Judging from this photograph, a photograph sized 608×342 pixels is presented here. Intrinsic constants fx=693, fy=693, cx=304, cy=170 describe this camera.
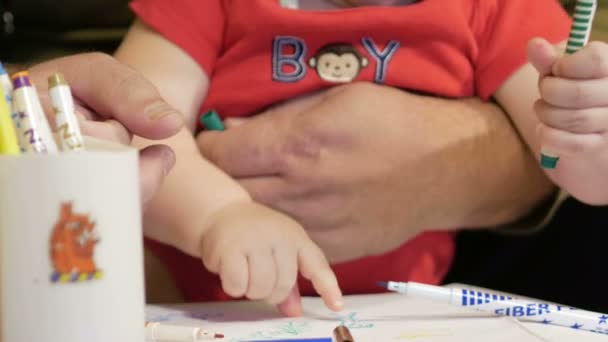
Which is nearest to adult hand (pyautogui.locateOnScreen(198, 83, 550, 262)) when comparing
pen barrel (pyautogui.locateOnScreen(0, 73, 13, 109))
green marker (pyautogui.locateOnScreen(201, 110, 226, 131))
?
green marker (pyautogui.locateOnScreen(201, 110, 226, 131))

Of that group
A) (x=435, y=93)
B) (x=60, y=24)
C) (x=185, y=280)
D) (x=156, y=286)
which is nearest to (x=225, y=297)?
(x=185, y=280)

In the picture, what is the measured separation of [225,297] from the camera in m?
0.86

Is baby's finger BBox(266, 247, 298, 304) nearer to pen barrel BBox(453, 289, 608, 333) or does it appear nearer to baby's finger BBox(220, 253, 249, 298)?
baby's finger BBox(220, 253, 249, 298)

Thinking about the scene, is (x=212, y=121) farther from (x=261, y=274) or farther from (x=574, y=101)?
(x=574, y=101)

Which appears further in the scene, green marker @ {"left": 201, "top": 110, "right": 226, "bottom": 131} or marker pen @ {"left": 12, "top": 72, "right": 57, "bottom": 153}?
green marker @ {"left": 201, "top": 110, "right": 226, "bottom": 131}

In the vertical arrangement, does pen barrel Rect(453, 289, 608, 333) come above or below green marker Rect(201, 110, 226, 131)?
below

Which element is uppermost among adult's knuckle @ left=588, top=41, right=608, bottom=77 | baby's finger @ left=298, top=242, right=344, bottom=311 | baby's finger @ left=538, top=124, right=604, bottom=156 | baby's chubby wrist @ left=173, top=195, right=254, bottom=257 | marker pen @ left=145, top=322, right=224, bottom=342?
adult's knuckle @ left=588, top=41, right=608, bottom=77

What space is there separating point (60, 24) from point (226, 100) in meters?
0.35

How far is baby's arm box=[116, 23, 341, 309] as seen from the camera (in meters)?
0.62

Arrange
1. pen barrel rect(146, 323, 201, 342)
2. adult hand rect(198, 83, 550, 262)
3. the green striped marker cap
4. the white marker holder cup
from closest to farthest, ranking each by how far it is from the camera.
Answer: the white marker holder cup < pen barrel rect(146, 323, 201, 342) < the green striped marker cap < adult hand rect(198, 83, 550, 262)

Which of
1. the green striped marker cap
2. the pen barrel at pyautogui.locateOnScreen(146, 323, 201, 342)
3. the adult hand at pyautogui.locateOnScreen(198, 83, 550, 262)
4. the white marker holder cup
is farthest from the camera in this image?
the adult hand at pyautogui.locateOnScreen(198, 83, 550, 262)

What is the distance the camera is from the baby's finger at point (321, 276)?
627mm

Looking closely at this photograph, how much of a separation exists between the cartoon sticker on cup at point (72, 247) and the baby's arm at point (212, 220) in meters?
0.25

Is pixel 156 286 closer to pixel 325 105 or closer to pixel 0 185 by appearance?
pixel 325 105
